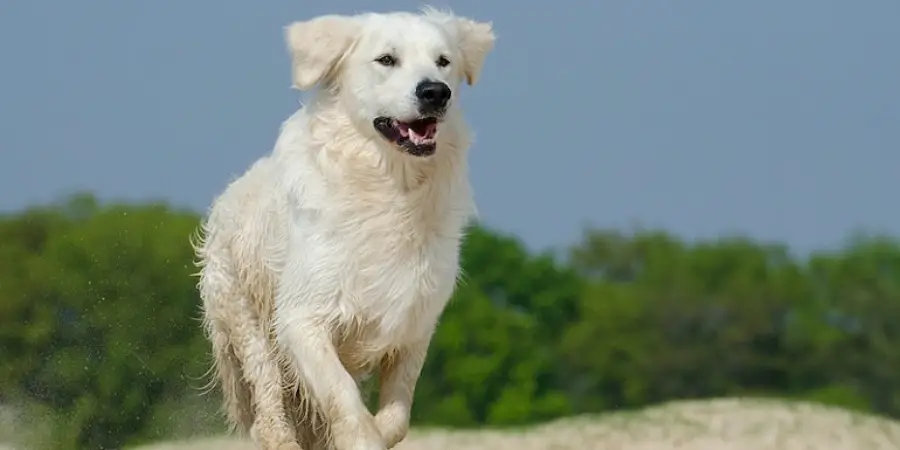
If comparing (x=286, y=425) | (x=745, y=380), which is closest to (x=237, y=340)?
(x=286, y=425)

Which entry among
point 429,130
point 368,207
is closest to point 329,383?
point 368,207

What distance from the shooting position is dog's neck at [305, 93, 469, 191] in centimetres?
722

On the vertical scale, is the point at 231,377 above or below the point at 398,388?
below

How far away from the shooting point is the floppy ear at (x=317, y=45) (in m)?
7.30

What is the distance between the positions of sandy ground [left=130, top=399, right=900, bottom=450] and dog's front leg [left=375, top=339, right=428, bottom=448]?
4.26m

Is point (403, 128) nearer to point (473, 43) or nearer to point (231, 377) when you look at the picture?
point (473, 43)

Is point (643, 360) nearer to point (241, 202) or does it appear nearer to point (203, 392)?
point (203, 392)

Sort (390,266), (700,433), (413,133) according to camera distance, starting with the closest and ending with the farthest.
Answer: (413,133) → (390,266) → (700,433)

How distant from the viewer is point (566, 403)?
23.1 m

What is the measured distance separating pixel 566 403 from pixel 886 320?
4934 millimetres

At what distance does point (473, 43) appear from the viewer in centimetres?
757

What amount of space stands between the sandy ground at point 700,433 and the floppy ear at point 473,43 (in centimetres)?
485

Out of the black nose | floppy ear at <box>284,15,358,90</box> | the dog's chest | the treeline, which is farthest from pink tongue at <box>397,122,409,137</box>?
the treeline

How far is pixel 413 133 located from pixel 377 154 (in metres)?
0.29
